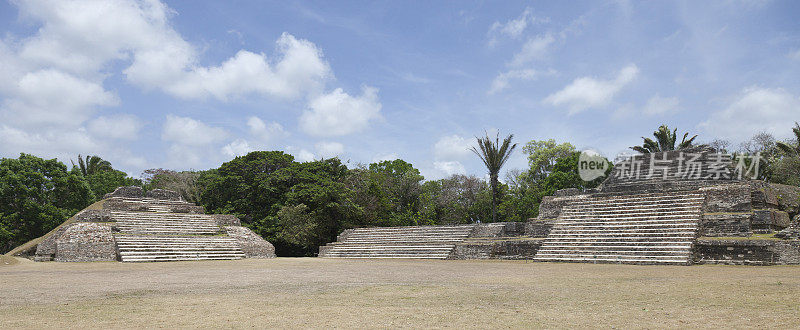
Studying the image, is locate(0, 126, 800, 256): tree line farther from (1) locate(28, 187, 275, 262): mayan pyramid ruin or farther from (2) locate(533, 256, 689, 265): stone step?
(2) locate(533, 256, 689, 265): stone step

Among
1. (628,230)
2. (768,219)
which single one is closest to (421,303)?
(628,230)

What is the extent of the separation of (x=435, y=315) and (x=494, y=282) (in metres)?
3.94

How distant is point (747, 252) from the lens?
1207 centimetres

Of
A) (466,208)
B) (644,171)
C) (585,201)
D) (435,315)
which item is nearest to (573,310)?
(435,315)

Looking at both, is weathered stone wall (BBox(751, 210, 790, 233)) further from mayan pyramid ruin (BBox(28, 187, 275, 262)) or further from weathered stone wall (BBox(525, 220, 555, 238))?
mayan pyramid ruin (BBox(28, 187, 275, 262))

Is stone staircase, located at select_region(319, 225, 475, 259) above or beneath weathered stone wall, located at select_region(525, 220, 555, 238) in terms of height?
beneath

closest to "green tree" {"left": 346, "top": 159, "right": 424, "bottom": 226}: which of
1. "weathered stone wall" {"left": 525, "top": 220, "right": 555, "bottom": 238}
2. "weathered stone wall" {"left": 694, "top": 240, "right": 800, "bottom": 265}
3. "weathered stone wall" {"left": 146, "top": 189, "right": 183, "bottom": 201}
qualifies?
"weathered stone wall" {"left": 146, "top": 189, "right": 183, "bottom": 201}

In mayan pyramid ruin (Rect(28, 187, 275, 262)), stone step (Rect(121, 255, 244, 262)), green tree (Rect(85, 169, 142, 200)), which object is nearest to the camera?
stone step (Rect(121, 255, 244, 262))

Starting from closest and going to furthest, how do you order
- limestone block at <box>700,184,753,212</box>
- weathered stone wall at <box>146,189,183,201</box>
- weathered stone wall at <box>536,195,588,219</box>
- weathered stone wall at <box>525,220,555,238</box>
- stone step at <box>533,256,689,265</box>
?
stone step at <box>533,256,689,265</box>, limestone block at <box>700,184,753,212</box>, weathered stone wall at <box>525,220,555,238</box>, weathered stone wall at <box>536,195,588,219</box>, weathered stone wall at <box>146,189,183,201</box>

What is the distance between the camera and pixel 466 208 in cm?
3747

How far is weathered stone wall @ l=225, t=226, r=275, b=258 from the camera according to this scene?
21.3 metres

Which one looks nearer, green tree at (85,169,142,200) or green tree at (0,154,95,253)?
green tree at (0,154,95,253)

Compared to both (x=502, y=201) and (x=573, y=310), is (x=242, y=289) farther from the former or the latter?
(x=502, y=201)

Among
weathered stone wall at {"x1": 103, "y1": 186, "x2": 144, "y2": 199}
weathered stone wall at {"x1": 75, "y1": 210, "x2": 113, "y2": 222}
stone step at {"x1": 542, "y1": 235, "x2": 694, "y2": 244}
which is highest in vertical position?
weathered stone wall at {"x1": 103, "y1": 186, "x2": 144, "y2": 199}
